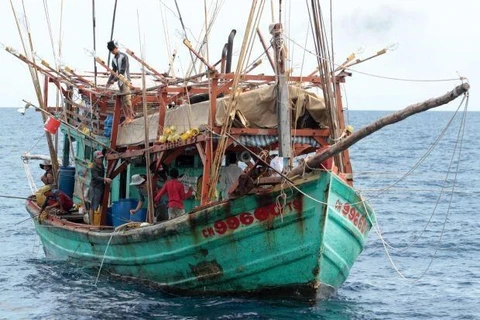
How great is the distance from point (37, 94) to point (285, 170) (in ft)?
27.0

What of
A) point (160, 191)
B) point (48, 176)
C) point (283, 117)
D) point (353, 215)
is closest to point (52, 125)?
point (48, 176)

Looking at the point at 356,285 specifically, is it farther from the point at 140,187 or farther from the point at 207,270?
the point at 140,187

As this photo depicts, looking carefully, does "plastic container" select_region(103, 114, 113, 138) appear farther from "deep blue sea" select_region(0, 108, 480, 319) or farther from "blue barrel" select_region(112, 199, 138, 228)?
"deep blue sea" select_region(0, 108, 480, 319)

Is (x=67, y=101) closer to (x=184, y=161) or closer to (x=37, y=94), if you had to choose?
(x=37, y=94)

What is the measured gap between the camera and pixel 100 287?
17828mm

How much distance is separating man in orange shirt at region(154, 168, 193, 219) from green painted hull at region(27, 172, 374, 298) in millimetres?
669

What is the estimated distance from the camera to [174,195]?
16.5 meters

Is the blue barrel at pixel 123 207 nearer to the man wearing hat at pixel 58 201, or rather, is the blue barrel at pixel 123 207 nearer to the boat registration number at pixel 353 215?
the man wearing hat at pixel 58 201

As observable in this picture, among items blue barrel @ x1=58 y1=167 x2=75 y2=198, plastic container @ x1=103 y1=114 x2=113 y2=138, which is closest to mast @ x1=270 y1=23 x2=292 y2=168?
plastic container @ x1=103 y1=114 x2=113 y2=138

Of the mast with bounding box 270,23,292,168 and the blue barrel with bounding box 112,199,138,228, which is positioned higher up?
the mast with bounding box 270,23,292,168

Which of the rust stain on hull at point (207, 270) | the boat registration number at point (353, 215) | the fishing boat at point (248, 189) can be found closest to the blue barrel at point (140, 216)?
the fishing boat at point (248, 189)

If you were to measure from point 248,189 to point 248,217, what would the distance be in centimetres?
49

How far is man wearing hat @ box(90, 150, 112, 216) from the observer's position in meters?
18.6

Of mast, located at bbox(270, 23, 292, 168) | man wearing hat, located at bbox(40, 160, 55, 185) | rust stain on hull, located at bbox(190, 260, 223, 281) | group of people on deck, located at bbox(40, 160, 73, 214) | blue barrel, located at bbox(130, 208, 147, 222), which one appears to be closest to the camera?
mast, located at bbox(270, 23, 292, 168)
